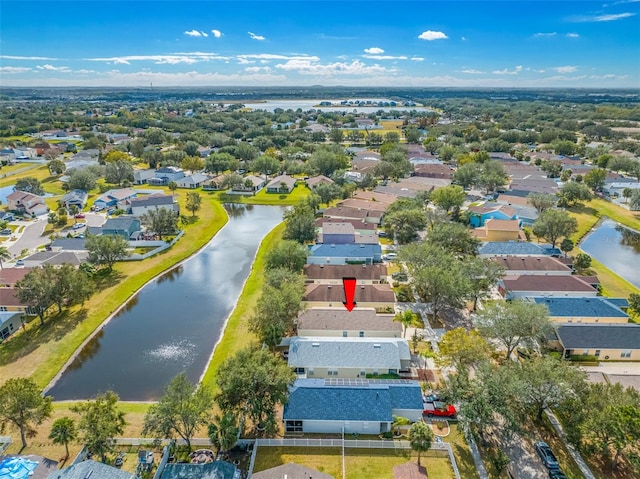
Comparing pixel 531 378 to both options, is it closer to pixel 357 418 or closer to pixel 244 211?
pixel 357 418

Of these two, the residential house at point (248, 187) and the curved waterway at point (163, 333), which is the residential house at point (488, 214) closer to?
the curved waterway at point (163, 333)

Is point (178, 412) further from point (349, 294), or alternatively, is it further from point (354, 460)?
point (349, 294)

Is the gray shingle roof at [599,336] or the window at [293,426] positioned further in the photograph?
the gray shingle roof at [599,336]

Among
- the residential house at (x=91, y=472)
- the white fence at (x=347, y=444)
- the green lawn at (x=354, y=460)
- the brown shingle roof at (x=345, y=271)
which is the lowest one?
the green lawn at (x=354, y=460)

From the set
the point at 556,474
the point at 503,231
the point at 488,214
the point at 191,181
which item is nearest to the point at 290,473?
the point at 556,474

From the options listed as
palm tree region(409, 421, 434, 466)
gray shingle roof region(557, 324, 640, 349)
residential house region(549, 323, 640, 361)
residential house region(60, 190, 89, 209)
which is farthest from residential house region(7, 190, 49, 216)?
gray shingle roof region(557, 324, 640, 349)

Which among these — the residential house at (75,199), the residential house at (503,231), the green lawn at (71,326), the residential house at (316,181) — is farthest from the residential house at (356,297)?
the residential house at (75,199)
